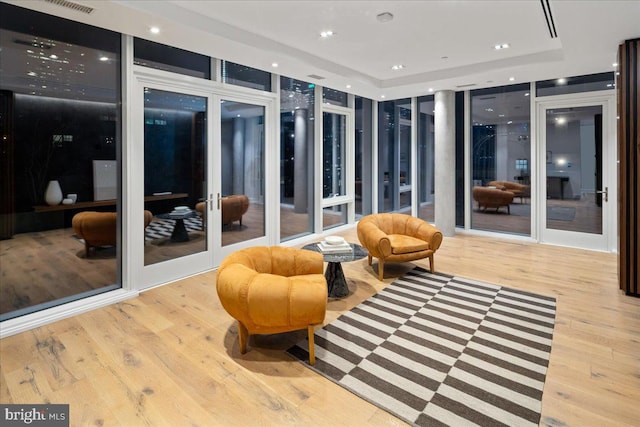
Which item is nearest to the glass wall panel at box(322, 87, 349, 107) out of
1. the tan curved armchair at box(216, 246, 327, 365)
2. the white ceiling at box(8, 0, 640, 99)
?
the white ceiling at box(8, 0, 640, 99)

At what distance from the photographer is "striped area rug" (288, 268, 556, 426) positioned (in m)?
2.19

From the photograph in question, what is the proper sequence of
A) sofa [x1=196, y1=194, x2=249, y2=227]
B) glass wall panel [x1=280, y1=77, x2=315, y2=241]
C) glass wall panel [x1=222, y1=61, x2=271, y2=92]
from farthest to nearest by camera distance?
glass wall panel [x1=280, y1=77, x2=315, y2=241], glass wall panel [x1=222, y1=61, x2=271, y2=92], sofa [x1=196, y1=194, x2=249, y2=227]

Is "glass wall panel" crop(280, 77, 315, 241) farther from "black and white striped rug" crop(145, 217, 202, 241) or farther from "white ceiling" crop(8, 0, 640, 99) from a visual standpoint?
"black and white striped rug" crop(145, 217, 202, 241)

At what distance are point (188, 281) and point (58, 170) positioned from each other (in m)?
1.86

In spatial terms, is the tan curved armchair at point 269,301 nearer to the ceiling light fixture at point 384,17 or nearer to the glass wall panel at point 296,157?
the ceiling light fixture at point 384,17

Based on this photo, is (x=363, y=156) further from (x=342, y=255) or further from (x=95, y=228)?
(x=95, y=228)

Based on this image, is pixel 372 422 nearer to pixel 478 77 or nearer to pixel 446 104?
pixel 478 77

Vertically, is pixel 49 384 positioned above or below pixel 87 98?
below

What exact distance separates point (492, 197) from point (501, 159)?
810 mm

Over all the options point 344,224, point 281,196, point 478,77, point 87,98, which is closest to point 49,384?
point 87,98

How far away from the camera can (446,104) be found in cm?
696

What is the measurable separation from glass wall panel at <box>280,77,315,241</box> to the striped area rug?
10.1 feet

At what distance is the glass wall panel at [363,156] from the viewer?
812 cm

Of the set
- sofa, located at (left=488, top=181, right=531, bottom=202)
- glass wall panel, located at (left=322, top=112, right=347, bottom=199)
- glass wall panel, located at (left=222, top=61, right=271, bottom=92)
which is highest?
glass wall panel, located at (left=222, top=61, right=271, bottom=92)
